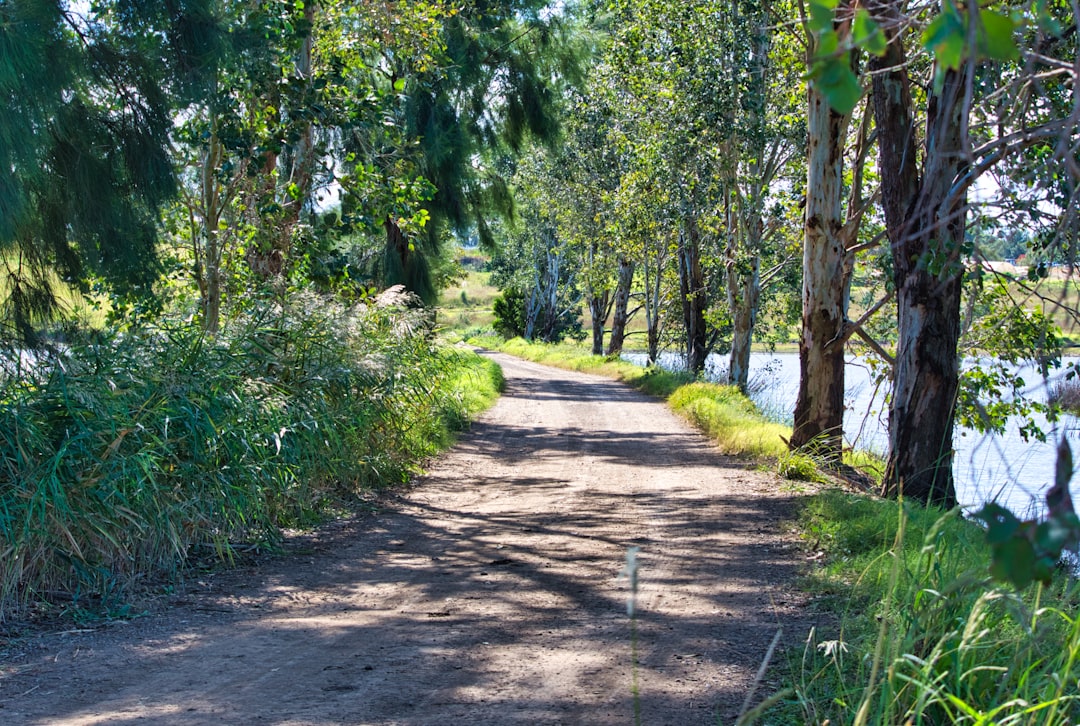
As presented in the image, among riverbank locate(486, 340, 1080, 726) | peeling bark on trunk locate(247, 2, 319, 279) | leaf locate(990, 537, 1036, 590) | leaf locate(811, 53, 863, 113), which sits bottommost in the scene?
riverbank locate(486, 340, 1080, 726)

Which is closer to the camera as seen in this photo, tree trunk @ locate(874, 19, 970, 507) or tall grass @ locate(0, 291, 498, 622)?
tall grass @ locate(0, 291, 498, 622)

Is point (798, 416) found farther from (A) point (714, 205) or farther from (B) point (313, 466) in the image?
(A) point (714, 205)

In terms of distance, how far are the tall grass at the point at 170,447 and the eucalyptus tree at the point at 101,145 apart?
71 cm

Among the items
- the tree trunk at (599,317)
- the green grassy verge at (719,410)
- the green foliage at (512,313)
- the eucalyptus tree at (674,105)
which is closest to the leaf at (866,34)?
the green grassy verge at (719,410)

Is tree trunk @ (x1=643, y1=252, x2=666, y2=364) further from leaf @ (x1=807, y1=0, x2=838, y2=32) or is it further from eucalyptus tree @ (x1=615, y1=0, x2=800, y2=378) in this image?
leaf @ (x1=807, y1=0, x2=838, y2=32)

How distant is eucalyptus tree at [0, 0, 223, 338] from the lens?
21.7ft

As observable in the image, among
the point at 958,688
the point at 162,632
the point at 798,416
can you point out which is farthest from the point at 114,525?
the point at 798,416

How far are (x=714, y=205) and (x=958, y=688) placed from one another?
742 inches

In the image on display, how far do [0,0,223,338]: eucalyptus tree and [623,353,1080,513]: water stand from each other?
611 cm

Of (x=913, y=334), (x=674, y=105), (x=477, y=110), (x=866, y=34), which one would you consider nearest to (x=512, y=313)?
(x=477, y=110)

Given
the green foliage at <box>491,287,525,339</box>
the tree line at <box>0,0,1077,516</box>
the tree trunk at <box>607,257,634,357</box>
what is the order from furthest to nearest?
the green foliage at <box>491,287,525,339</box> < the tree trunk at <box>607,257,634,357</box> < the tree line at <box>0,0,1077,516</box>

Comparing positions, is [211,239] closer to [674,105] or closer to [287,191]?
[287,191]

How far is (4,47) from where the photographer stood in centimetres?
591

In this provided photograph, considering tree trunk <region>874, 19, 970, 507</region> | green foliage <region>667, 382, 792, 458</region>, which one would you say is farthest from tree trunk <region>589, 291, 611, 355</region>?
tree trunk <region>874, 19, 970, 507</region>
